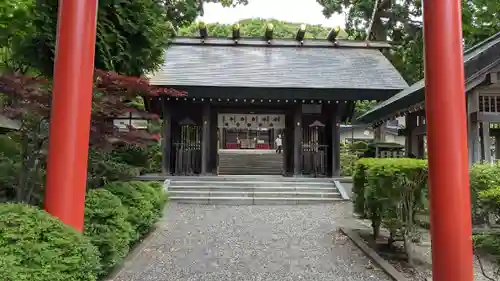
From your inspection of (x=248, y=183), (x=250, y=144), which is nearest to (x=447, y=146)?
(x=248, y=183)

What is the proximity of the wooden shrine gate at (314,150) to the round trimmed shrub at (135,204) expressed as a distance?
9435 mm

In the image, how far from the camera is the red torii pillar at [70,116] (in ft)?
10.2

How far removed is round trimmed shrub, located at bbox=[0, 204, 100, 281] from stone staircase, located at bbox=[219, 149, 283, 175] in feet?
47.5

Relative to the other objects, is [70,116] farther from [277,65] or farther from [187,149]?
[277,65]

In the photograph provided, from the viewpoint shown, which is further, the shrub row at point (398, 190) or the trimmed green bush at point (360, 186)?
the trimmed green bush at point (360, 186)

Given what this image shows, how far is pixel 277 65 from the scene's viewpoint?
1586cm

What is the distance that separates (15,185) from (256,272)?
329 cm

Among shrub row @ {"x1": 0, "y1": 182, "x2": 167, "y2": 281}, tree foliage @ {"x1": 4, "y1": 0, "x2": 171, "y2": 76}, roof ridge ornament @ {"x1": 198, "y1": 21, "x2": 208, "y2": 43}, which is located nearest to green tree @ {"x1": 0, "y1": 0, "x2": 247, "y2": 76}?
tree foliage @ {"x1": 4, "y1": 0, "x2": 171, "y2": 76}

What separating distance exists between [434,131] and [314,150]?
11.8 metres

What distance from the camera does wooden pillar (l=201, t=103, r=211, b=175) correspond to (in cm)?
1430

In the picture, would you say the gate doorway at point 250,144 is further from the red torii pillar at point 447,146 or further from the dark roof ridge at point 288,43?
the red torii pillar at point 447,146

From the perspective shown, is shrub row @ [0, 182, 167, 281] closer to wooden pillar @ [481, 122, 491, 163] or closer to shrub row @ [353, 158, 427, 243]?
shrub row @ [353, 158, 427, 243]

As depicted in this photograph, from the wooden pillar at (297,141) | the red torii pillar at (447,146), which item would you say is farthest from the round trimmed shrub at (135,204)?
the wooden pillar at (297,141)

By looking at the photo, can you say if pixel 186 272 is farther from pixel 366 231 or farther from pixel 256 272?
pixel 366 231
